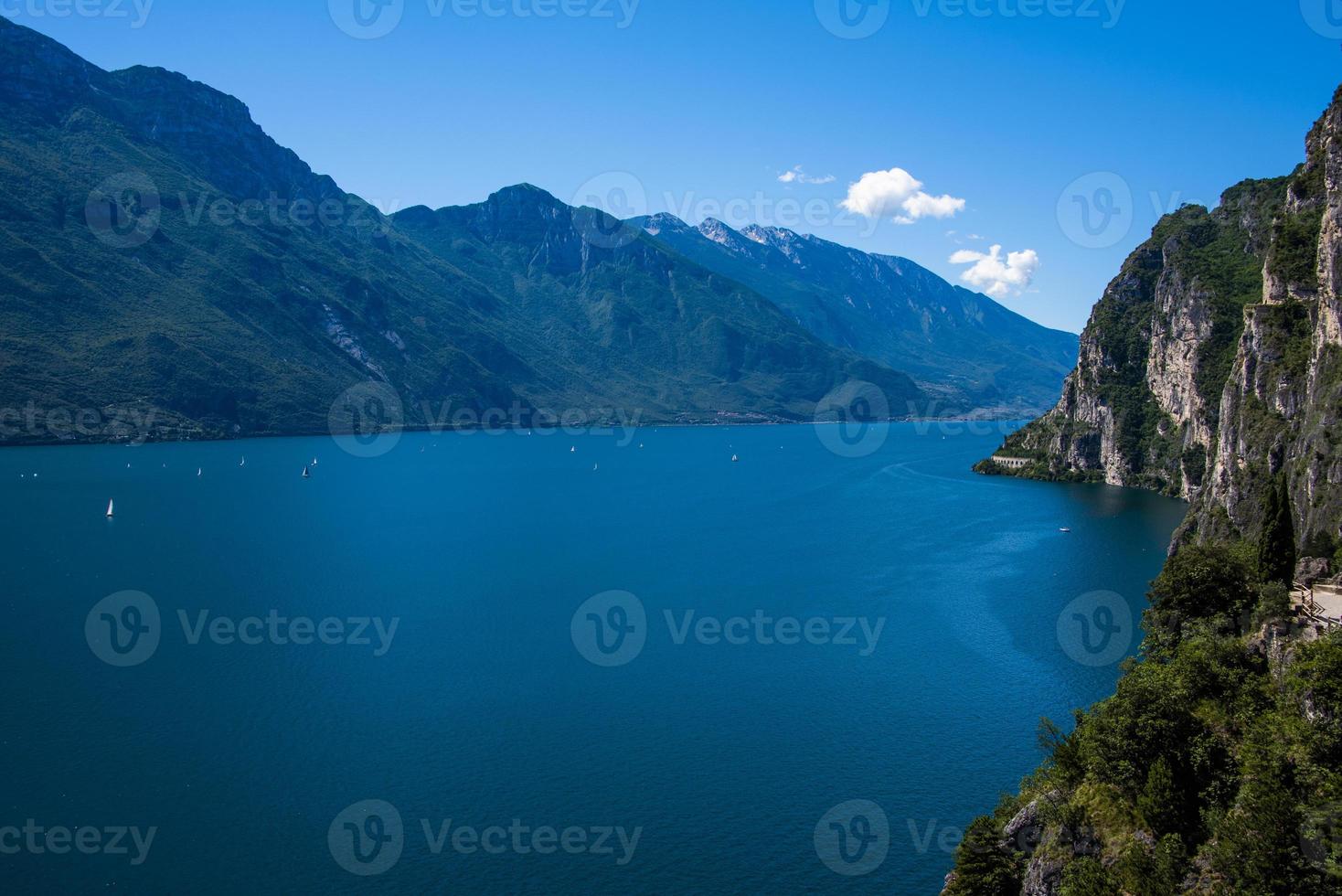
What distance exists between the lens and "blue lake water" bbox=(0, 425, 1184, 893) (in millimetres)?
40094

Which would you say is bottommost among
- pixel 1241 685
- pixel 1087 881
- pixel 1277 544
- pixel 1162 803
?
pixel 1087 881

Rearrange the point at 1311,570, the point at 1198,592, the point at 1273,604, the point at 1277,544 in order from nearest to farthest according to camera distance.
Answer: the point at 1273,604 → the point at 1277,544 → the point at 1311,570 → the point at 1198,592

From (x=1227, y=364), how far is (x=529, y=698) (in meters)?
122

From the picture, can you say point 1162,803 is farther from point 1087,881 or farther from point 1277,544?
point 1277,544

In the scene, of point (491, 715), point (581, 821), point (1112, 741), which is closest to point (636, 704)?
point (491, 715)

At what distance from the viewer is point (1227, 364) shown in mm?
135875

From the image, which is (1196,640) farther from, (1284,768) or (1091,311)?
(1091,311)

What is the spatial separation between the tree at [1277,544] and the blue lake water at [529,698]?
1502 centimetres

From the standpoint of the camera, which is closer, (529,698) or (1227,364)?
(529,698)

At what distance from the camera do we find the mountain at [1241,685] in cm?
2789

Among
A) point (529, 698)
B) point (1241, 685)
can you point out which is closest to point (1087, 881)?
point (1241, 685)

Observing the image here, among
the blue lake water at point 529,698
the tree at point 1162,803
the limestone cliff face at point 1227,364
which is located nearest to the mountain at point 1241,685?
the tree at point 1162,803

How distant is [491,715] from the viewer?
5462 centimetres

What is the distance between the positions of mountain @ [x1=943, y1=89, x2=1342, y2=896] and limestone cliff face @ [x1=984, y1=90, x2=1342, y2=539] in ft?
1.18
